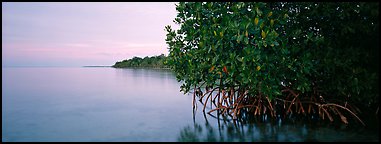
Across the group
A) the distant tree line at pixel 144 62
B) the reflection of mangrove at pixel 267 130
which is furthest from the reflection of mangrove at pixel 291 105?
the distant tree line at pixel 144 62

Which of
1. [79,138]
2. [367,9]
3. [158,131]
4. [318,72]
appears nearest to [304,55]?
[318,72]

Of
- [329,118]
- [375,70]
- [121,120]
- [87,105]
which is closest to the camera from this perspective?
[375,70]

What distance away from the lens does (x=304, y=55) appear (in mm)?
7461

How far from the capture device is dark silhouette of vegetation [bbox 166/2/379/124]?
23.8ft

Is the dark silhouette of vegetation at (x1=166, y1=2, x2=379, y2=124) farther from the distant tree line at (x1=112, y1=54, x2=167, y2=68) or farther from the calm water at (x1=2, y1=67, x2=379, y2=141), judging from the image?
the distant tree line at (x1=112, y1=54, x2=167, y2=68)

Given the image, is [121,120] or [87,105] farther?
[87,105]

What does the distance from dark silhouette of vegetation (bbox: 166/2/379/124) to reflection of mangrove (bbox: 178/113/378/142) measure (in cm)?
65

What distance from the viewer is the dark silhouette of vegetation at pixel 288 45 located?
23.8 feet

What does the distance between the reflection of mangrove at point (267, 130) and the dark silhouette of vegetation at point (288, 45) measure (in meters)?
0.65

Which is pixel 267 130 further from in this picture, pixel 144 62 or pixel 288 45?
pixel 144 62

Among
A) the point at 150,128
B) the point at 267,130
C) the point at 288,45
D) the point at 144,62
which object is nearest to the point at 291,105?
the point at 267,130

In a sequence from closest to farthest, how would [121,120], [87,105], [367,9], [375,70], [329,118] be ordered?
[367,9] → [375,70] → [329,118] → [121,120] → [87,105]

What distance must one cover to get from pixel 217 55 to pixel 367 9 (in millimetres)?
3427

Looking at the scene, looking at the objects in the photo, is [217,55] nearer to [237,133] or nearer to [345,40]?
[237,133]
